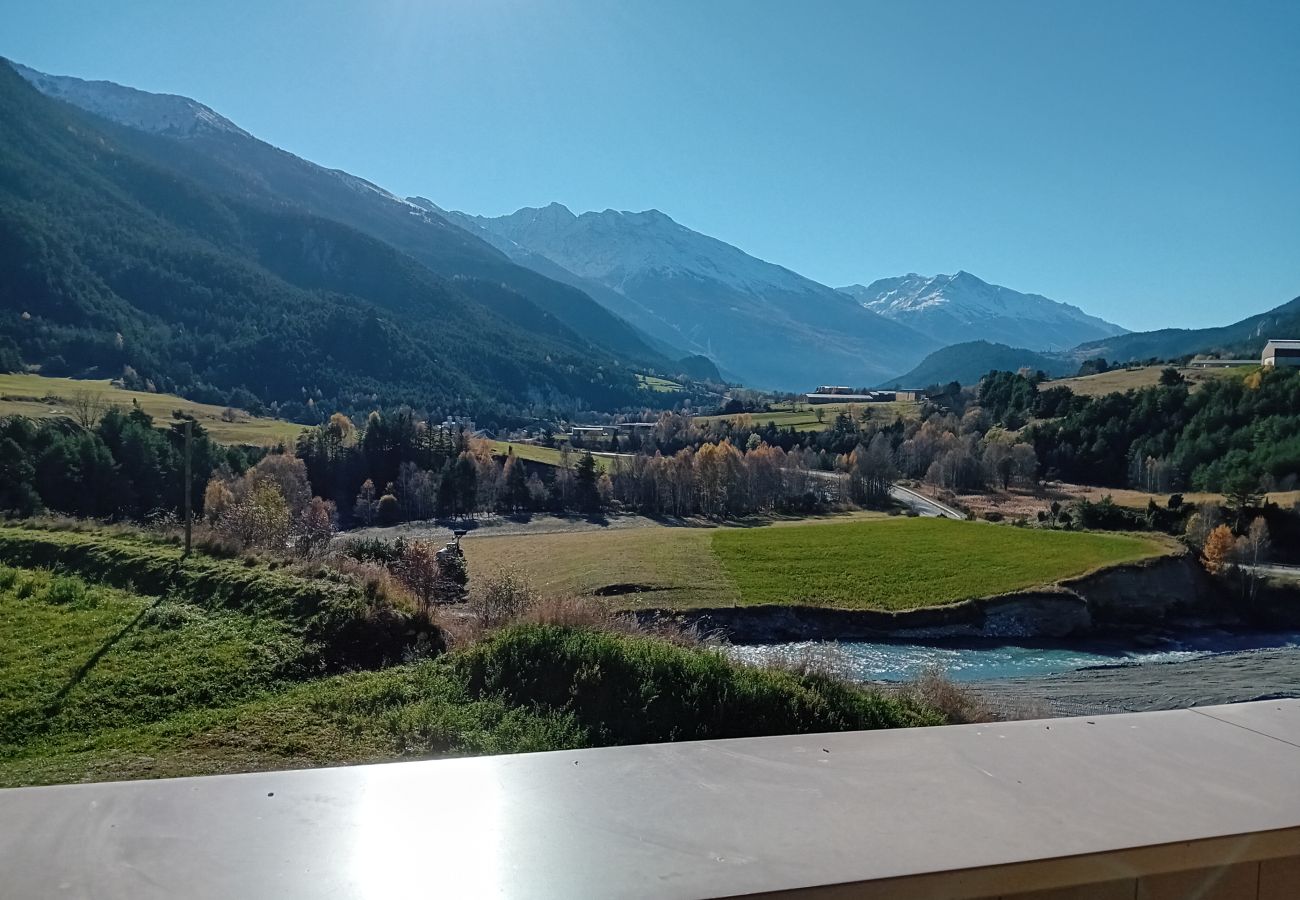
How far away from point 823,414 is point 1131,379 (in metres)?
38.3

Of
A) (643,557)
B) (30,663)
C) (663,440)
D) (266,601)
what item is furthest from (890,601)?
(663,440)

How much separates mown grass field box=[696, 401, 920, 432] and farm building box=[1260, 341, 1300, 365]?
3515cm

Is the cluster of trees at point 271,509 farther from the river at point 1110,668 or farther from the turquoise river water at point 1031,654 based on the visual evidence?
the turquoise river water at point 1031,654

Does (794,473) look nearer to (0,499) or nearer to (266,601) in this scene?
(0,499)

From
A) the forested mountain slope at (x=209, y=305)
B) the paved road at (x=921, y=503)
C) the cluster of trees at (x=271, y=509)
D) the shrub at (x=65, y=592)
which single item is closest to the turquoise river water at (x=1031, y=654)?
the cluster of trees at (x=271, y=509)

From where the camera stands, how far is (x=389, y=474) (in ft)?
226

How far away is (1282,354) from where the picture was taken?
86.3m

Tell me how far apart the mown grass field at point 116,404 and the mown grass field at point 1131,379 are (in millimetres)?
76759

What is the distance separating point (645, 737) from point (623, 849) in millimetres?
3383

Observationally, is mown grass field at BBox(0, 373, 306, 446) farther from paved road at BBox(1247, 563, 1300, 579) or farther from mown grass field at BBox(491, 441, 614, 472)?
paved road at BBox(1247, 563, 1300, 579)

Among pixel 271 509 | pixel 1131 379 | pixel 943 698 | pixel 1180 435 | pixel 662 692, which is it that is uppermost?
pixel 1131 379

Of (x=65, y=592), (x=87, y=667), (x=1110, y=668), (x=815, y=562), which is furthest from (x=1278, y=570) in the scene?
(x=87, y=667)

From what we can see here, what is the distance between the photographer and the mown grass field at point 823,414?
10988cm

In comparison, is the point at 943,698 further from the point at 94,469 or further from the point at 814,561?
the point at 94,469
